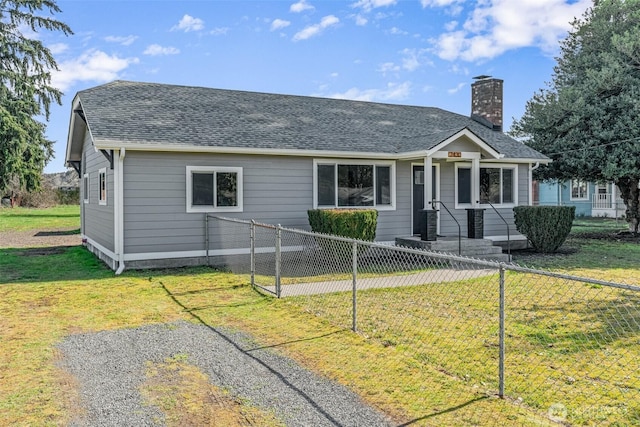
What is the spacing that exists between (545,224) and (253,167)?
8283 millimetres

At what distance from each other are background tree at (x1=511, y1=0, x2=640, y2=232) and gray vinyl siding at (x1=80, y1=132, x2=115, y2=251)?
15399 millimetres

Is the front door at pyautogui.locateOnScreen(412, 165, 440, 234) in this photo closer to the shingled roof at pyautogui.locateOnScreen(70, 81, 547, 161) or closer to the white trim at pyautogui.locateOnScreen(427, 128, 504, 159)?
the shingled roof at pyautogui.locateOnScreen(70, 81, 547, 161)

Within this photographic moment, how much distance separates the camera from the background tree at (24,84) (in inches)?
1086

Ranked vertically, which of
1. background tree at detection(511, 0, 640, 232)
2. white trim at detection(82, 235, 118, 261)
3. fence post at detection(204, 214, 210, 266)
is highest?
background tree at detection(511, 0, 640, 232)

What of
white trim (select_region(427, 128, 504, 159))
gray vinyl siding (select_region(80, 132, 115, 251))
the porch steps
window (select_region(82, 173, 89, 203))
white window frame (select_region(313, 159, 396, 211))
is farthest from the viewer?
window (select_region(82, 173, 89, 203))

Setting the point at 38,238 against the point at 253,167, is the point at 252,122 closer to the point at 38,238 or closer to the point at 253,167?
the point at 253,167

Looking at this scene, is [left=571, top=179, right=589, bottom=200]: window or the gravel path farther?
[left=571, top=179, right=589, bottom=200]: window

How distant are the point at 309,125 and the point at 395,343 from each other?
9526 millimetres

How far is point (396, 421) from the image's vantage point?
3578 millimetres

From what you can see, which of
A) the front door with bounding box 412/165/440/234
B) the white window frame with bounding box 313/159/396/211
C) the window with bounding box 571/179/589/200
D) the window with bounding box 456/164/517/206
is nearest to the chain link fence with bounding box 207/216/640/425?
the white window frame with bounding box 313/159/396/211

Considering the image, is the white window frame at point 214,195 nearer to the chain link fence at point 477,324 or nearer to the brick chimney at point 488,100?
the chain link fence at point 477,324

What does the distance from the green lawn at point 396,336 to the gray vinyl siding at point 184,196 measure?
3.08 ft

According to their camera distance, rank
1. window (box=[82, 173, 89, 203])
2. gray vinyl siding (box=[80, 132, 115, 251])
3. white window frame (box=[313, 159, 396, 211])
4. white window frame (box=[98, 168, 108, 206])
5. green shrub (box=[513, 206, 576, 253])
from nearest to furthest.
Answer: gray vinyl siding (box=[80, 132, 115, 251])
white window frame (box=[98, 168, 108, 206])
white window frame (box=[313, 159, 396, 211])
green shrub (box=[513, 206, 576, 253])
window (box=[82, 173, 89, 203])

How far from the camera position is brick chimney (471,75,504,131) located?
17594 mm
